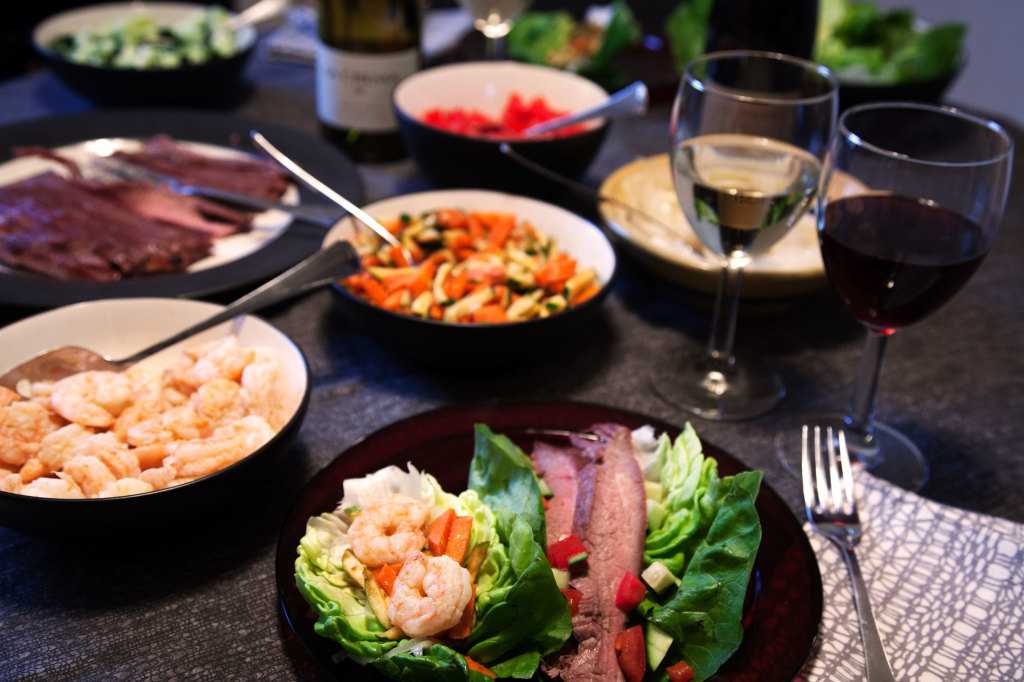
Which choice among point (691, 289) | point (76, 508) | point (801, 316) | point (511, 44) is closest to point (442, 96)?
point (511, 44)

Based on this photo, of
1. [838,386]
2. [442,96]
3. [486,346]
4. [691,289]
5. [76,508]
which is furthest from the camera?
[442,96]

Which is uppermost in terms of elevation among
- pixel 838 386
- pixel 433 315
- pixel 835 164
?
pixel 835 164

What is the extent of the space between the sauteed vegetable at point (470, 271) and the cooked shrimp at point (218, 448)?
39cm

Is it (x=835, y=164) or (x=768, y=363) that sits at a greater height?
(x=835, y=164)

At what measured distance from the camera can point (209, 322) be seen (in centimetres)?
124

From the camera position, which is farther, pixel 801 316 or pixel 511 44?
pixel 511 44

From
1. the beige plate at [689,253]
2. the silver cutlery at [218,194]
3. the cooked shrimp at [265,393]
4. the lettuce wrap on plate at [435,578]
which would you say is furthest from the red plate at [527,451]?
the silver cutlery at [218,194]

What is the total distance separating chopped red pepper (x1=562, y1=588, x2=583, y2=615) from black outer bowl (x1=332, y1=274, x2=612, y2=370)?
1.56 ft

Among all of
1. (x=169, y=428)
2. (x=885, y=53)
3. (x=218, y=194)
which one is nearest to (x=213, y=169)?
(x=218, y=194)

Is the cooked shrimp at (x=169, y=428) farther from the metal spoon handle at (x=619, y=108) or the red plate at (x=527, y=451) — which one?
the metal spoon handle at (x=619, y=108)

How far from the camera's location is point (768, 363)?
4.88 feet

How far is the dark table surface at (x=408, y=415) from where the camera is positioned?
3.01 ft

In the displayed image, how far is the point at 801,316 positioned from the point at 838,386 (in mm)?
232

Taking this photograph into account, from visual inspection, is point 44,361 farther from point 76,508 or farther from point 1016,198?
point 1016,198
